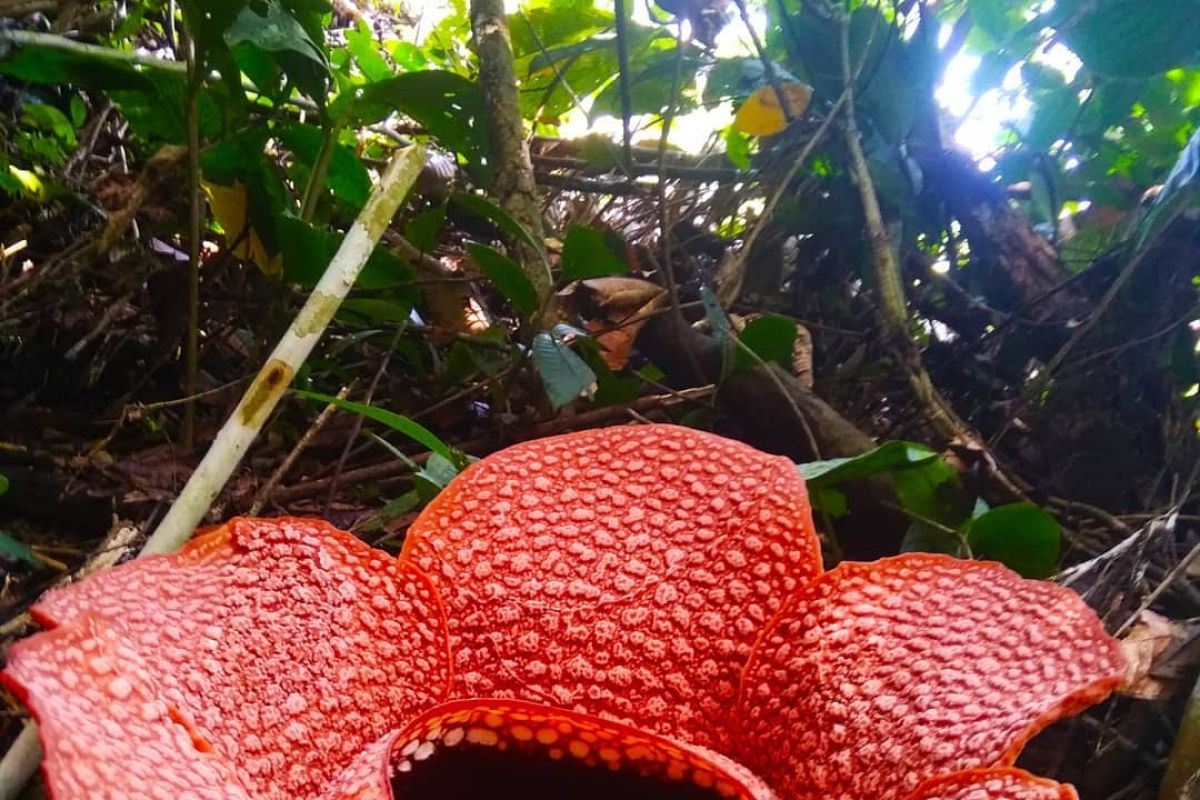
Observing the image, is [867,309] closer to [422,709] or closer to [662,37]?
[662,37]

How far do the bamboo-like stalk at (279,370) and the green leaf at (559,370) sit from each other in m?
0.29

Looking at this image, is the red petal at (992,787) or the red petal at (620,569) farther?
the red petal at (620,569)

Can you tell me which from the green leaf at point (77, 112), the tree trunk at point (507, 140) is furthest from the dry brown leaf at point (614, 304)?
the green leaf at point (77, 112)

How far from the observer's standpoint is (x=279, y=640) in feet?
2.31

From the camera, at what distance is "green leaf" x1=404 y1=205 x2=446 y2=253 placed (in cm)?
156

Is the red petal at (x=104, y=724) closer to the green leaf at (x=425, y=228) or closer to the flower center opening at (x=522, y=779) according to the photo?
the flower center opening at (x=522, y=779)

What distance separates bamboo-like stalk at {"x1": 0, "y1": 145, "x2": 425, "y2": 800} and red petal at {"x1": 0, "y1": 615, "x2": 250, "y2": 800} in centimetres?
21

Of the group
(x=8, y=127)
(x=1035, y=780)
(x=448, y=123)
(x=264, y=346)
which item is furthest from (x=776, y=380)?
(x=8, y=127)

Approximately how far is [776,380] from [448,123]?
2.02ft

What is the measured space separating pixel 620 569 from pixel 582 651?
0.08 metres

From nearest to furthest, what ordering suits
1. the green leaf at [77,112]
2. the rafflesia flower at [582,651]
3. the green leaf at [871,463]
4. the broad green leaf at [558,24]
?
1. the rafflesia flower at [582,651]
2. the green leaf at [871,463]
3. the green leaf at [77,112]
4. the broad green leaf at [558,24]

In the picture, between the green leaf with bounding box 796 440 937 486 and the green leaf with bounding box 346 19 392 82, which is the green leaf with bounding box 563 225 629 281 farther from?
the green leaf with bounding box 346 19 392 82

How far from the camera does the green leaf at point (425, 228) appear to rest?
1.56 m

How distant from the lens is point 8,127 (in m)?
1.73
